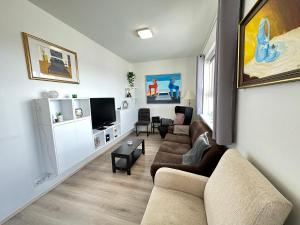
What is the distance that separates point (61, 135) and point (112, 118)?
1506 mm

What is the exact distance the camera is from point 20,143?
166cm

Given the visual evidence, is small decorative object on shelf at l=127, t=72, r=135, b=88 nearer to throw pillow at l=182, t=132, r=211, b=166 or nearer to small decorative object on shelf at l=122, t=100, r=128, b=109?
small decorative object on shelf at l=122, t=100, r=128, b=109

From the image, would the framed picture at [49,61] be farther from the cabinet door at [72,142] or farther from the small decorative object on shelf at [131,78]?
the small decorative object on shelf at [131,78]

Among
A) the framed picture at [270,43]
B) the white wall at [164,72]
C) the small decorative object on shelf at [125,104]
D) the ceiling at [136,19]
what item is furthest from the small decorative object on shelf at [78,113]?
the white wall at [164,72]

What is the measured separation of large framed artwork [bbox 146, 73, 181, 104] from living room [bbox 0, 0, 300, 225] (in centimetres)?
139

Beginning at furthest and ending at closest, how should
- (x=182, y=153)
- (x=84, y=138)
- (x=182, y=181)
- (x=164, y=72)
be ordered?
(x=164, y=72), (x=84, y=138), (x=182, y=153), (x=182, y=181)

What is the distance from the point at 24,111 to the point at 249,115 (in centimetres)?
252

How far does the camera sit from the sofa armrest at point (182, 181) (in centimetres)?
125

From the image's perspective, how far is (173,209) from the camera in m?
1.07

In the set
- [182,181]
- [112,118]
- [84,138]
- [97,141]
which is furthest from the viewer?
[112,118]

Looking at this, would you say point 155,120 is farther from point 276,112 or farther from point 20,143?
point 276,112

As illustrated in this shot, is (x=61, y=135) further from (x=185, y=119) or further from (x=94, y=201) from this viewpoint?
(x=185, y=119)

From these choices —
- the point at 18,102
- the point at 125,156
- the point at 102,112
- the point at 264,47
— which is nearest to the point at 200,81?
the point at 102,112

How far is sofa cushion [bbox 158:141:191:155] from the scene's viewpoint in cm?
227
